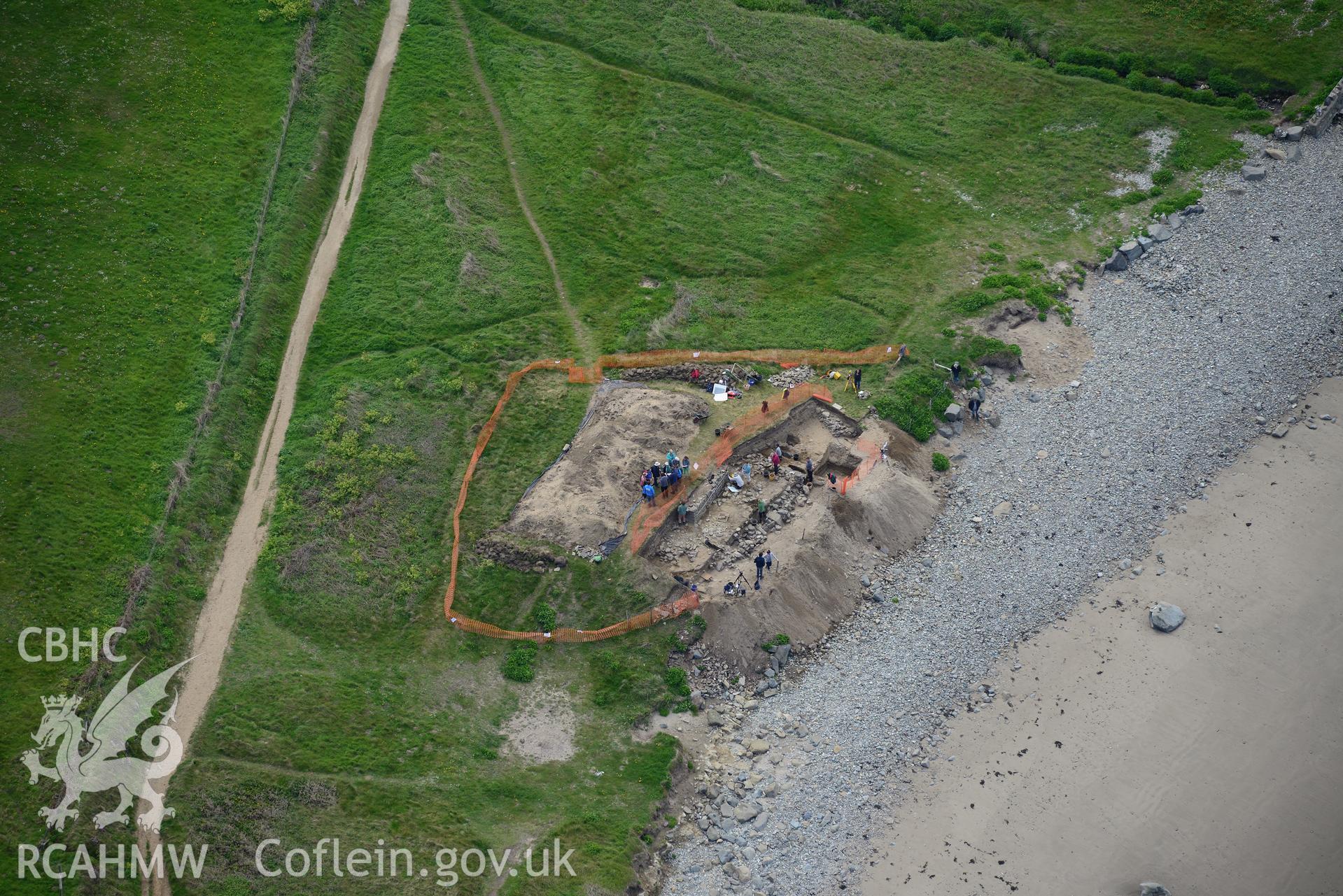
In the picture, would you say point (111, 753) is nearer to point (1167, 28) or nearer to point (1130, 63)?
point (1130, 63)

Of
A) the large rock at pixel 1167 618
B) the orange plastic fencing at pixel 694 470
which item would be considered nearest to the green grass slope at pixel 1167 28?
the orange plastic fencing at pixel 694 470

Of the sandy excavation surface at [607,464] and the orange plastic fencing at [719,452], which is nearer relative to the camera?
the orange plastic fencing at [719,452]

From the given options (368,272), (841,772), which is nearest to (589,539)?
(841,772)

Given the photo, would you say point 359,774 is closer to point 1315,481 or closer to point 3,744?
point 3,744

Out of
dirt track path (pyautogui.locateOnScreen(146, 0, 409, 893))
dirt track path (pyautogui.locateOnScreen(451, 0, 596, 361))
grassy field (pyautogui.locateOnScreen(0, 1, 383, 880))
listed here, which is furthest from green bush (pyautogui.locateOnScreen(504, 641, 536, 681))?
dirt track path (pyautogui.locateOnScreen(451, 0, 596, 361))

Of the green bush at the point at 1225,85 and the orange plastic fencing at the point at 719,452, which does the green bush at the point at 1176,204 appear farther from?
the orange plastic fencing at the point at 719,452

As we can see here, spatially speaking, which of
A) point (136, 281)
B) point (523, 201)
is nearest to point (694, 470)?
point (523, 201)
